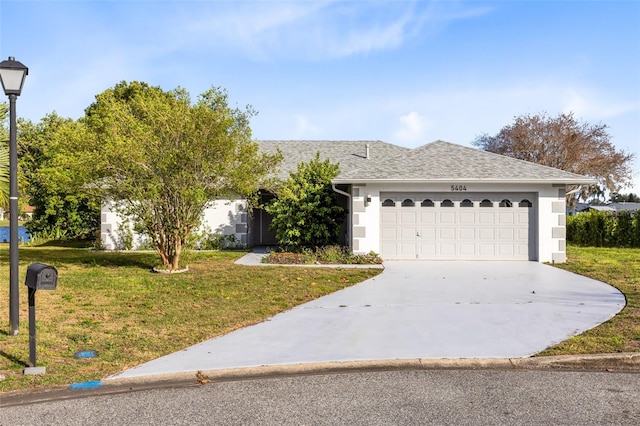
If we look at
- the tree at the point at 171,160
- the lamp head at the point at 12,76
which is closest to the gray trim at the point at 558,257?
the tree at the point at 171,160

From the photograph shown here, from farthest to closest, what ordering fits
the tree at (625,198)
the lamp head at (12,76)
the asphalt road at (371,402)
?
1. the tree at (625,198)
2. the lamp head at (12,76)
3. the asphalt road at (371,402)

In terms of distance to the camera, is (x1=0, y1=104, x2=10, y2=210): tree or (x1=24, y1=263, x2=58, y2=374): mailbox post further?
(x1=0, y1=104, x2=10, y2=210): tree

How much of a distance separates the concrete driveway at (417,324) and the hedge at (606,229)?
14.7 m

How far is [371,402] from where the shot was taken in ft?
15.0

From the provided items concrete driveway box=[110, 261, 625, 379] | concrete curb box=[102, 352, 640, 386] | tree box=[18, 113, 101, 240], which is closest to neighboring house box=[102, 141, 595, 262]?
concrete driveway box=[110, 261, 625, 379]

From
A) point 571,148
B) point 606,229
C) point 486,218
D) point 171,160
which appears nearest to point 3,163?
point 171,160

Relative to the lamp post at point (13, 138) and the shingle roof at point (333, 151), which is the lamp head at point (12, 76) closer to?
the lamp post at point (13, 138)

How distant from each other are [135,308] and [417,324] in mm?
5019

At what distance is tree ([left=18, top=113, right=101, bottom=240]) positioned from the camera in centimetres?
1278

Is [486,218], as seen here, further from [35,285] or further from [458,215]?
[35,285]

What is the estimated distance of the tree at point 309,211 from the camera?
17.5 metres

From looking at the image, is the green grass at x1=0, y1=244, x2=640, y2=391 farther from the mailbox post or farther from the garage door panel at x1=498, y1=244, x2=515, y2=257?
the garage door panel at x1=498, y1=244, x2=515, y2=257

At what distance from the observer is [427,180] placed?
16.3 metres

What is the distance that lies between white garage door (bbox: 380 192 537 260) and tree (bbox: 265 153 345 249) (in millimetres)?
2005
